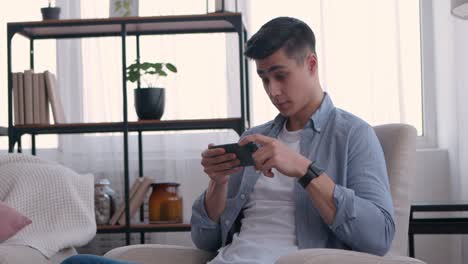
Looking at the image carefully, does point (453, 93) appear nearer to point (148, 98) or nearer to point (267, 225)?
point (148, 98)

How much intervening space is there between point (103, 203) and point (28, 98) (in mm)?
574

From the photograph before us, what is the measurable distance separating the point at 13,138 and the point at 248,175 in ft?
6.26

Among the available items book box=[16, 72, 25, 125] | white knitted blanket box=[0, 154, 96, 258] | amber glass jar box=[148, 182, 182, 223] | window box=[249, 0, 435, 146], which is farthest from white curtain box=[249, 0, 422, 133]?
white knitted blanket box=[0, 154, 96, 258]

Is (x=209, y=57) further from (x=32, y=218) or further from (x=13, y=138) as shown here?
(x=32, y=218)

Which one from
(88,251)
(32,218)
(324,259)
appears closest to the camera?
(324,259)

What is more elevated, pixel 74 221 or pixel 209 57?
pixel 209 57

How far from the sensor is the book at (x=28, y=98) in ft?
12.1

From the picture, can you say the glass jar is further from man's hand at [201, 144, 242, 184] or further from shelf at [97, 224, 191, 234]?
man's hand at [201, 144, 242, 184]

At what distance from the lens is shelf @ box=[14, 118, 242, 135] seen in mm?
3590

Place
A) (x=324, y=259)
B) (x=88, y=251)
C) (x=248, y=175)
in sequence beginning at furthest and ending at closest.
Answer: (x=88, y=251)
(x=248, y=175)
(x=324, y=259)

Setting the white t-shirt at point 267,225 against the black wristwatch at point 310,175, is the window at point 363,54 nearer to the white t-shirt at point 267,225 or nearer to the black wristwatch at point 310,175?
the white t-shirt at point 267,225

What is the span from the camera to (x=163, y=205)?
12.1 ft

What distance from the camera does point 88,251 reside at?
13.7 feet

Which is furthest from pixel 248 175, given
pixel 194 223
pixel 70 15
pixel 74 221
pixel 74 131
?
pixel 70 15
